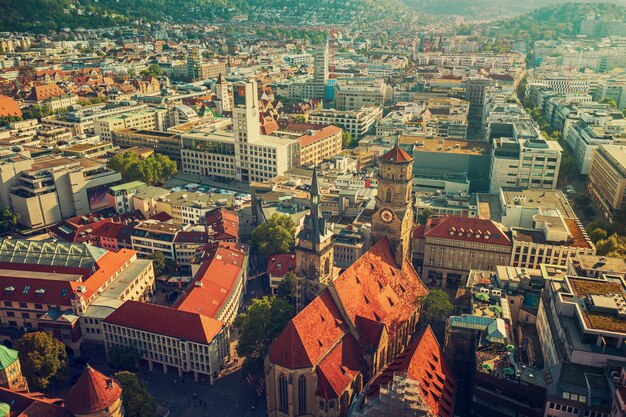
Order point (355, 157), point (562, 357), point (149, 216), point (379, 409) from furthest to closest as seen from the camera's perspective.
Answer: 1. point (355, 157)
2. point (149, 216)
3. point (562, 357)
4. point (379, 409)

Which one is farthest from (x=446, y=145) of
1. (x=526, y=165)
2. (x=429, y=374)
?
(x=429, y=374)

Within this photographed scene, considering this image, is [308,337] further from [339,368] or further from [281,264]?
[281,264]

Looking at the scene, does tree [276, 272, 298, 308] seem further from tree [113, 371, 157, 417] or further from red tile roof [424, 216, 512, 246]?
red tile roof [424, 216, 512, 246]

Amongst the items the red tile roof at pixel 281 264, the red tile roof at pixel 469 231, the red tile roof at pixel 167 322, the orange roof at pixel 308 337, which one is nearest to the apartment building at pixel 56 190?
the red tile roof at pixel 167 322

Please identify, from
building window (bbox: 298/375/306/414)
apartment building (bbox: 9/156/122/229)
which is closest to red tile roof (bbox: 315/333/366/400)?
building window (bbox: 298/375/306/414)

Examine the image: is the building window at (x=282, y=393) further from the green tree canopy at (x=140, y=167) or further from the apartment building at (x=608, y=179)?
the apartment building at (x=608, y=179)

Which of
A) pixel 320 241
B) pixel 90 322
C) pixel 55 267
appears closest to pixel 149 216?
pixel 55 267

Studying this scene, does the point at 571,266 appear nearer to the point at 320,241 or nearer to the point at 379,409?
the point at 320,241
